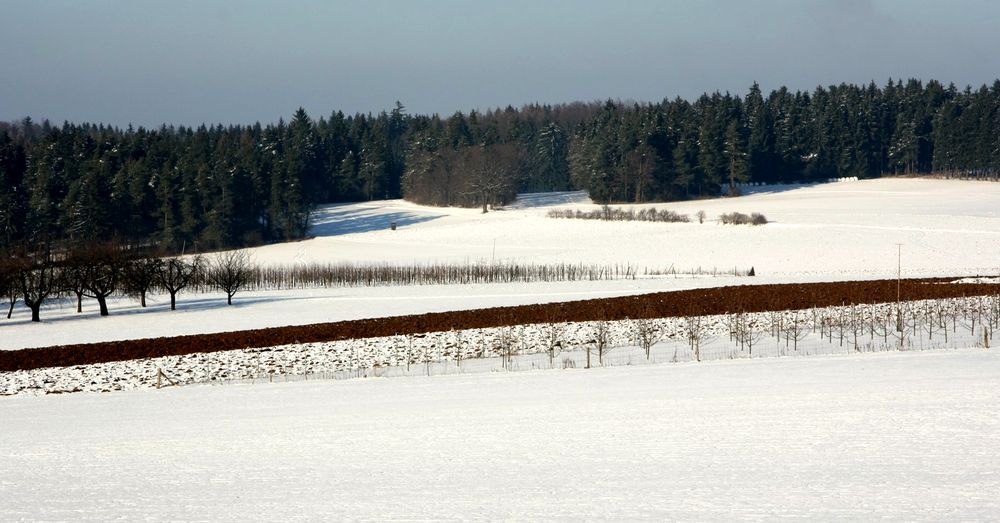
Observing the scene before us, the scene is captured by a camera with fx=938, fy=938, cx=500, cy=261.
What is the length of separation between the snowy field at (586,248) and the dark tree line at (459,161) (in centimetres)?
514

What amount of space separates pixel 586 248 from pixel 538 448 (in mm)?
57841

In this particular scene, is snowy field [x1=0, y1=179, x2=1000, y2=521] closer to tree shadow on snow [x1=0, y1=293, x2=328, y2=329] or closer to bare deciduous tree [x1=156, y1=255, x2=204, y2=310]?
tree shadow on snow [x1=0, y1=293, x2=328, y2=329]

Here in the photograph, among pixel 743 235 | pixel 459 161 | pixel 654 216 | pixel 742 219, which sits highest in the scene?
pixel 459 161

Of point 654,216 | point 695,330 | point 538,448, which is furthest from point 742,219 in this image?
point 538,448

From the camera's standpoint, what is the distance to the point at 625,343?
30.0m

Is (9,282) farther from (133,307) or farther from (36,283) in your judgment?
(133,307)

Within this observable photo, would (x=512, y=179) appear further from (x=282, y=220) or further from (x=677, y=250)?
(x=677, y=250)

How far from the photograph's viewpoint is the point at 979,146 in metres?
114

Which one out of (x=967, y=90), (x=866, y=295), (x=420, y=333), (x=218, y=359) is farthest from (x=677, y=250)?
(x=967, y=90)

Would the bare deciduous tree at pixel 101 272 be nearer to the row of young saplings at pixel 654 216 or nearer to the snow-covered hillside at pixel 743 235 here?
the snow-covered hillside at pixel 743 235

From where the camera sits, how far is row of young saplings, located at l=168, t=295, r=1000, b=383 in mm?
26891

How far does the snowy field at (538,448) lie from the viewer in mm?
12742

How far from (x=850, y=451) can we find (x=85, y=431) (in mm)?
14730

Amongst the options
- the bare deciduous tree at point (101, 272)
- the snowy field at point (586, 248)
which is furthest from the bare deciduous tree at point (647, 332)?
the bare deciduous tree at point (101, 272)
